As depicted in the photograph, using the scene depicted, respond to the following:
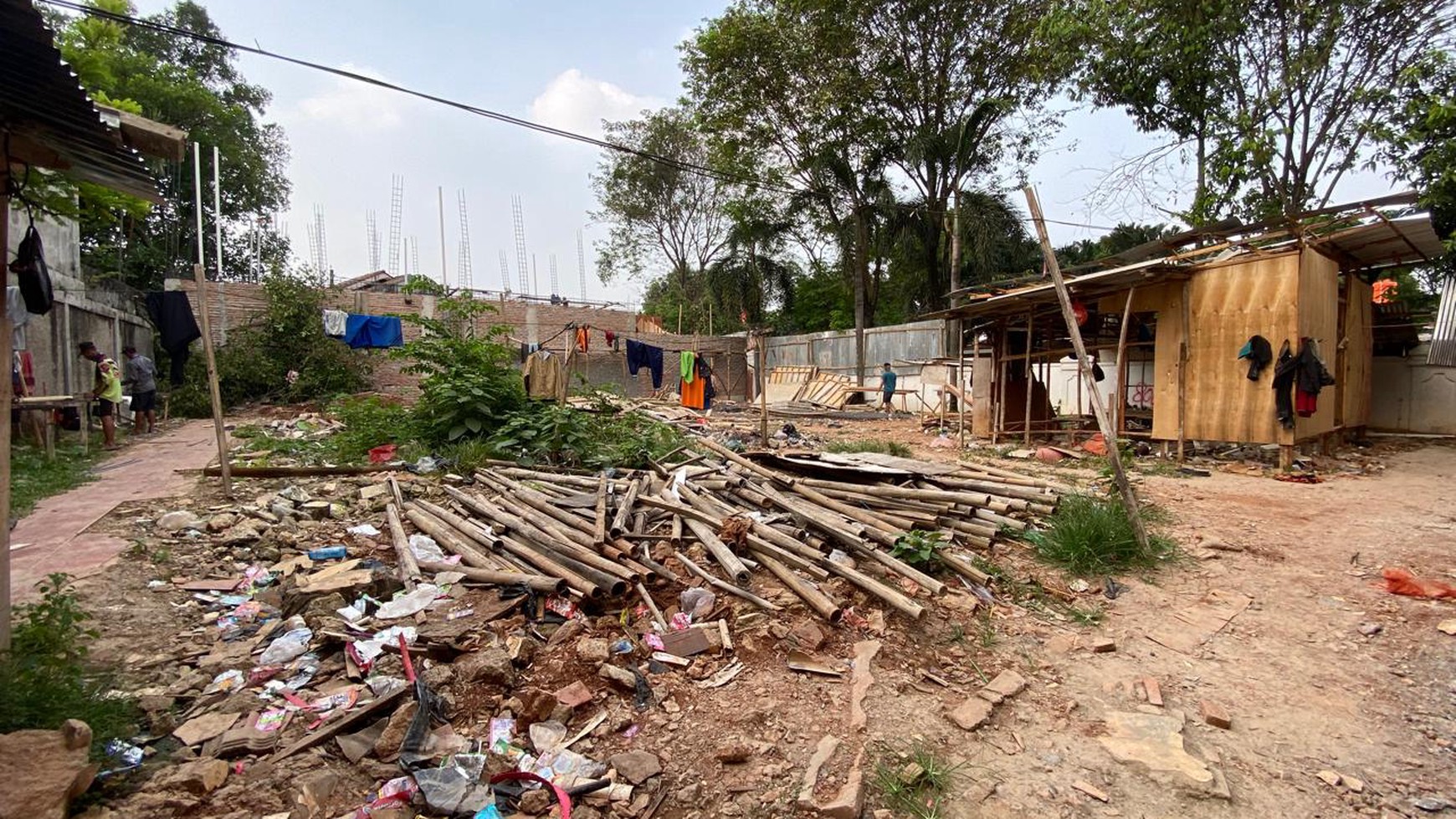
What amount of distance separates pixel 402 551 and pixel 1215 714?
4846 millimetres

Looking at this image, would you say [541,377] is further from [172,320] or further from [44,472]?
[172,320]

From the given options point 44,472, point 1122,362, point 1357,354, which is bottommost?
point 44,472

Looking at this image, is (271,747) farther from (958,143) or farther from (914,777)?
(958,143)

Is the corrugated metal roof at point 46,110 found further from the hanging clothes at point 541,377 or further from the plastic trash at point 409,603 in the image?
the hanging clothes at point 541,377

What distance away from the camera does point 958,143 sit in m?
17.1

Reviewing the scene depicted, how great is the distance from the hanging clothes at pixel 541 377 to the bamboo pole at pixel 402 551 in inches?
145

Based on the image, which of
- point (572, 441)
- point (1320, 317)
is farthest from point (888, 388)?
point (572, 441)

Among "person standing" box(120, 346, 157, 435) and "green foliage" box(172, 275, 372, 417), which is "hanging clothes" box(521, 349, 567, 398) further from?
"green foliage" box(172, 275, 372, 417)

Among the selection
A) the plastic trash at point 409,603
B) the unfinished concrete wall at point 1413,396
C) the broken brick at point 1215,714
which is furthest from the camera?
the unfinished concrete wall at point 1413,396

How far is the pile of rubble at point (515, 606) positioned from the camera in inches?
102

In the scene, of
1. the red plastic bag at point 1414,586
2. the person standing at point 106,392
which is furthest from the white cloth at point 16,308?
the red plastic bag at point 1414,586

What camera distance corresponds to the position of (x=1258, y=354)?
339 inches

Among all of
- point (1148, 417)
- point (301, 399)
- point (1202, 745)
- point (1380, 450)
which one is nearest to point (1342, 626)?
point (1202, 745)

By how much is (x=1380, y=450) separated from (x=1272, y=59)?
7.47 meters
